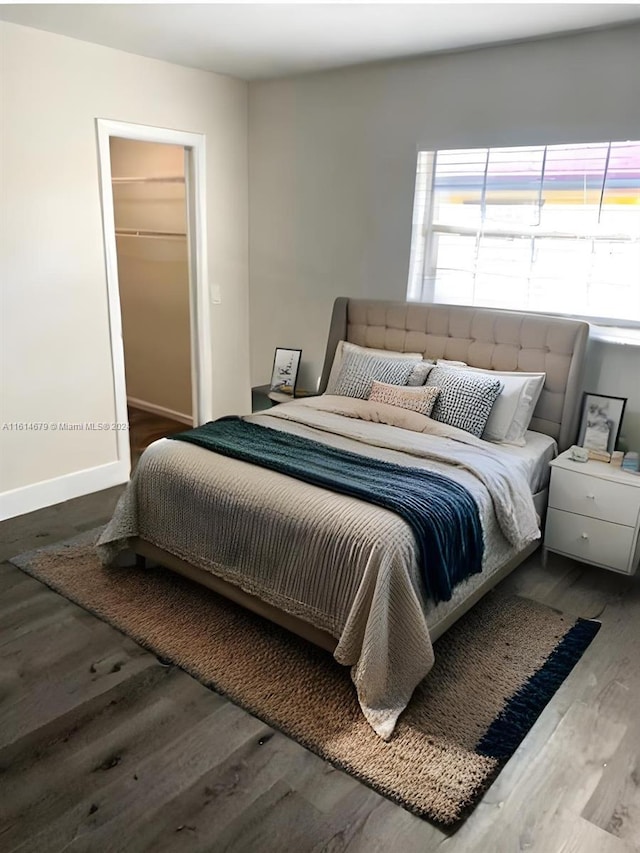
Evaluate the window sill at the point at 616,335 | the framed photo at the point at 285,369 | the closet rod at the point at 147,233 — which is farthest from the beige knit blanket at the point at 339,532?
the closet rod at the point at 147,233

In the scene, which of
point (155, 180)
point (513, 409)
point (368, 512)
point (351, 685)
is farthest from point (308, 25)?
point (351, 685)

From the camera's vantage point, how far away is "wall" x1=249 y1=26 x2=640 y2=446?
128 inches

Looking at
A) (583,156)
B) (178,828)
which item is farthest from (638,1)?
(178,828)

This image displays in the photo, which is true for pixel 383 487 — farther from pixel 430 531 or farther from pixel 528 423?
pixel 528 423

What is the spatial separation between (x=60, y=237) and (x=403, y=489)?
2.44 meters

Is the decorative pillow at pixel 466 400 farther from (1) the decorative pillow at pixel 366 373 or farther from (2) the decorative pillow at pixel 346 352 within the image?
(2) the decorative pillow at pixel 346 352

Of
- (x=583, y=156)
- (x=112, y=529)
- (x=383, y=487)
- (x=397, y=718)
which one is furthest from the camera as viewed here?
(x=583, y=156)

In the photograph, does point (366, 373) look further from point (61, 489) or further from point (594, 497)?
point (61, 489)

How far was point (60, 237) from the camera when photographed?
3646 mm

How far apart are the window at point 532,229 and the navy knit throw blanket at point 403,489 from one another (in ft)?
4.79

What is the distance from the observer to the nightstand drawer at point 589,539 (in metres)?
3.04

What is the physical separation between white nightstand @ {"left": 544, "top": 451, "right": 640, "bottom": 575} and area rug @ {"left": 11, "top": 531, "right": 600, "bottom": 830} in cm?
41

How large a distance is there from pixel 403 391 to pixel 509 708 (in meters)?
1.67

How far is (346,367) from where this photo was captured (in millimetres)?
3869
